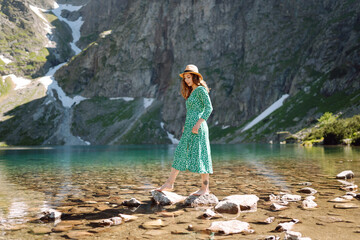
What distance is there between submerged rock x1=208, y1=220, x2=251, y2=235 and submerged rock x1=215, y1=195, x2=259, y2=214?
1579mm

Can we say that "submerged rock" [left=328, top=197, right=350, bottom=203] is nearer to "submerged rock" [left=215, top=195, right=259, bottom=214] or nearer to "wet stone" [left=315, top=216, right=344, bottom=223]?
"wet stone" [left=315, top=216, right=344, bottom=223]

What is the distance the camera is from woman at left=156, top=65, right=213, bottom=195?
33.3ft

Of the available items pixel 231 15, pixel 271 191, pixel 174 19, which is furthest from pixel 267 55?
pixel 271 191

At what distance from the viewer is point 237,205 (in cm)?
848

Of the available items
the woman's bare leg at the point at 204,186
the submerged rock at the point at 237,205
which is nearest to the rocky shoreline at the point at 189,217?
the submerged rock at the point at 237,205

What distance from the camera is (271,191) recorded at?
38.3 ft

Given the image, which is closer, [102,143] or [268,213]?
[268,213]

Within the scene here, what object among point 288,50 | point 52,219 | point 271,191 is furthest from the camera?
point 288,50

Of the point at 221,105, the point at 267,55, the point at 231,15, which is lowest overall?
the point at 221,105

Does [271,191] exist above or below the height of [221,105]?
below

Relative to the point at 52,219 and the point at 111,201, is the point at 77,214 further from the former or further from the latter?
the point at 111,201

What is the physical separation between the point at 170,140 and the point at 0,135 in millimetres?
104390

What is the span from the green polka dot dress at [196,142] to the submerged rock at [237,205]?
1.51 m

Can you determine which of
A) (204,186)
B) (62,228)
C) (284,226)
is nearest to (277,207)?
(284,226)
